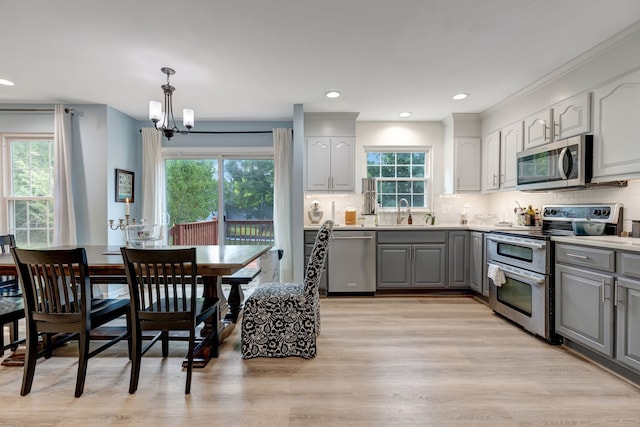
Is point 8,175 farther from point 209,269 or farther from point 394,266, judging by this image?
point 394,266

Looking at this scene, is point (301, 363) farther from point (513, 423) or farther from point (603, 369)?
point (603, 369)

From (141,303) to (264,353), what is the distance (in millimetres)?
945

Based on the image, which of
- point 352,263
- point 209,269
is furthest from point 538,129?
point 209,269

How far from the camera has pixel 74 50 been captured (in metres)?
2.62

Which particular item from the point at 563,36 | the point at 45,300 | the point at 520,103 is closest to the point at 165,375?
the point at 45,300

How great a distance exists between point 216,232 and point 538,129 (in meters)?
4.28

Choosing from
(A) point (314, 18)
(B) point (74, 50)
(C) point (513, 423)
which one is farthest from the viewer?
(B) point (74, 50)

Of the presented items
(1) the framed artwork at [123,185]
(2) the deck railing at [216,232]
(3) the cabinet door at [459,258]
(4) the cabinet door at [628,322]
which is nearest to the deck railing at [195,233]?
(2) the deck railing at [216,232]

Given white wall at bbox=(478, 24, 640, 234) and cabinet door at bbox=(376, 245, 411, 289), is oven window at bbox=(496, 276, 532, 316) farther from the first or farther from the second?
cabinet door at bbox=(376, 245, 411, 289)

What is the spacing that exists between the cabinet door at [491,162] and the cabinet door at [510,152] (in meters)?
0.07

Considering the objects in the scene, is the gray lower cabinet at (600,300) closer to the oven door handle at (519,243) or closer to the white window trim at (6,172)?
the oven door handle at (519,243)

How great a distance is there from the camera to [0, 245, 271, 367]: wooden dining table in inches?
84.4

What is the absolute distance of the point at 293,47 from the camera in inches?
102

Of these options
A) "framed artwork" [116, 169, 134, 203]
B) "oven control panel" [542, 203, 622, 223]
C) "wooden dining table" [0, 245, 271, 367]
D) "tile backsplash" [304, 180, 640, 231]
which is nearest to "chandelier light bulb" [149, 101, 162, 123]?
"wooden dining table" [0, 245, 271, 367]
